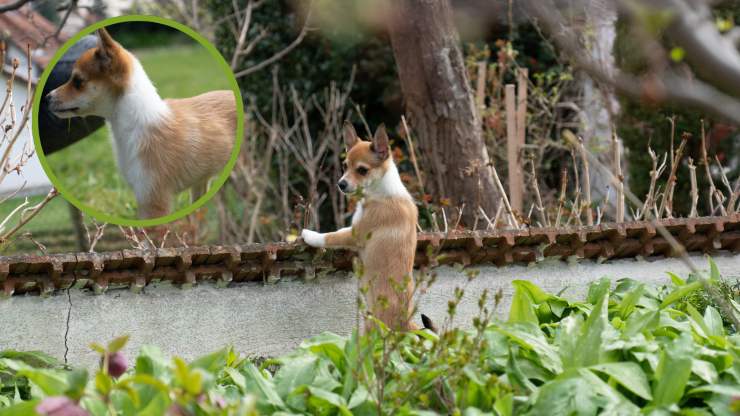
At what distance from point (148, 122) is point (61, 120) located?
1.27 ft

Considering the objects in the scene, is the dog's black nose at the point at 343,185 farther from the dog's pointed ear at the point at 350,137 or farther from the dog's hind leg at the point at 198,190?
the dog's hind leg at the point at 198,190

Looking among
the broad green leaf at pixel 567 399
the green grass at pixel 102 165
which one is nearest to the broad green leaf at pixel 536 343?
the broad green leaf at pixel 567 399

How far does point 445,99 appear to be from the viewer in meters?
7.05

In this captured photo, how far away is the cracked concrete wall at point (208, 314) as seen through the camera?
4809mm

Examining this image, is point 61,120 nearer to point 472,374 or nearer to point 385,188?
point 385,188

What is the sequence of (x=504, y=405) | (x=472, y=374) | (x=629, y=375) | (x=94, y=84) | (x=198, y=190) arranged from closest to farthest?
(x=504, y=405), (x=472, y=374), (x=629, y=375), (x=94, y=84), (x=198, y=190)

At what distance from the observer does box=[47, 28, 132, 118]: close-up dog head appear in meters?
4.11

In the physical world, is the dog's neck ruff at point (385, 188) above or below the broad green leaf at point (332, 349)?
above

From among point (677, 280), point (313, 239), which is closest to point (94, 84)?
point (313, 239)

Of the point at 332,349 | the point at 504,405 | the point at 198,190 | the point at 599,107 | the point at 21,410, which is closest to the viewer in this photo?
the point at 21,410

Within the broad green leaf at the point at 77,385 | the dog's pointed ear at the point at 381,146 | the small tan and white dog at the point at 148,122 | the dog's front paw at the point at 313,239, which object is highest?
the small tan and white dog at the point at 148,122

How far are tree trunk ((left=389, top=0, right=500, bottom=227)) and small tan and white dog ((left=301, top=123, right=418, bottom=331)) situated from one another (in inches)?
85.1

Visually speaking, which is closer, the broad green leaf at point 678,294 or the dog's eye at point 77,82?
the dog's eye at point 77,82

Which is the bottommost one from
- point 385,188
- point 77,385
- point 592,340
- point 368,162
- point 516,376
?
point 516,376
